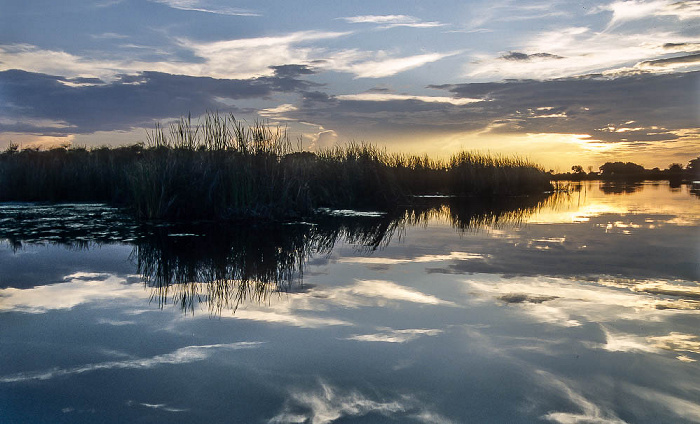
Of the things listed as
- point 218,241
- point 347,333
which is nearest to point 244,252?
point 218,241

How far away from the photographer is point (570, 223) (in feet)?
36.1

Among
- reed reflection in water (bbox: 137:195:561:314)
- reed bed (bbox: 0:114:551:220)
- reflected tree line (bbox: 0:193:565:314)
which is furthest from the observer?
reed bed (bbox: 0:114:551:220)

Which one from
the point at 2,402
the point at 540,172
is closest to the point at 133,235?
the point at 2,402

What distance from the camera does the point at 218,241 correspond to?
801 centimetres

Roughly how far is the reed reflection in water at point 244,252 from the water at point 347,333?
44mm

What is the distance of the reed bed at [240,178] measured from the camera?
1086 centimetres

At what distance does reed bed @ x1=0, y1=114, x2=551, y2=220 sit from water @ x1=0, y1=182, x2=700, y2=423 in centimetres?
328

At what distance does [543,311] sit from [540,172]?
2394 centimetres

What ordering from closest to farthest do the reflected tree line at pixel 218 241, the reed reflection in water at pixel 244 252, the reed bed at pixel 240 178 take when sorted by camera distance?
the reed reflection in water at pixel 244 252 → the reflected tree line at pixel 218 241 → the reed bed at pixel 240 178

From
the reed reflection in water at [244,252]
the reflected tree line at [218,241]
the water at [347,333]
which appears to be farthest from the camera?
the reflected tree line at [218,241]

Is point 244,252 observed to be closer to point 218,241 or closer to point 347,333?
point 218,241

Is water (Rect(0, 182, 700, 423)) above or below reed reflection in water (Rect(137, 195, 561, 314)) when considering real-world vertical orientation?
below

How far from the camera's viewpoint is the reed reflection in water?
4.91 m

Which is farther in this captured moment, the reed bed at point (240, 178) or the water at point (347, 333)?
the reed bed at point (240, 178)
